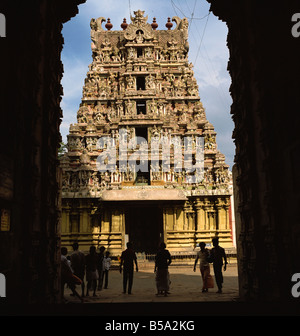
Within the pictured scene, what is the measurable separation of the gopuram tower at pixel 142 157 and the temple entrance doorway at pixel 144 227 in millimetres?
72

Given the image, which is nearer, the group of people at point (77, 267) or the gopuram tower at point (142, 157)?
the group of people at point (77, 267)

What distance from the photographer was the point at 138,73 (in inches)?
1088

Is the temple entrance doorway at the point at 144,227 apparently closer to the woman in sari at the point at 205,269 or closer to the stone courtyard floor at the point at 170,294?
the stone courtyard floor at the point at 170,294

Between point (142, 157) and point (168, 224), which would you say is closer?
point (168, 224)

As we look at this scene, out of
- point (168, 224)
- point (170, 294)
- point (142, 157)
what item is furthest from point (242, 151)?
point (142, 157)

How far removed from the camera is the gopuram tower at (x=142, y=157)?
→ 941 inches

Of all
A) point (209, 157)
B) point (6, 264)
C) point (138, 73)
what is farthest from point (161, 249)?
point (138, 73)

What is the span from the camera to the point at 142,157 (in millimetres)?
25234

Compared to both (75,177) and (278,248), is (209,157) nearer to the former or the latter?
(75,177)

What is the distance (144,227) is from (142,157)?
5.13 meters

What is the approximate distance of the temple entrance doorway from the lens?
83.2 ft

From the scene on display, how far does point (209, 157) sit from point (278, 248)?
19.4m

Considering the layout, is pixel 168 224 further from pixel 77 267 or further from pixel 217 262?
pixel 77 267

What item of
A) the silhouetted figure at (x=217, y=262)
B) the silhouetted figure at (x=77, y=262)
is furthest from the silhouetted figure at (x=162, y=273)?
the silhouetted figure at (x=77, y=262)
